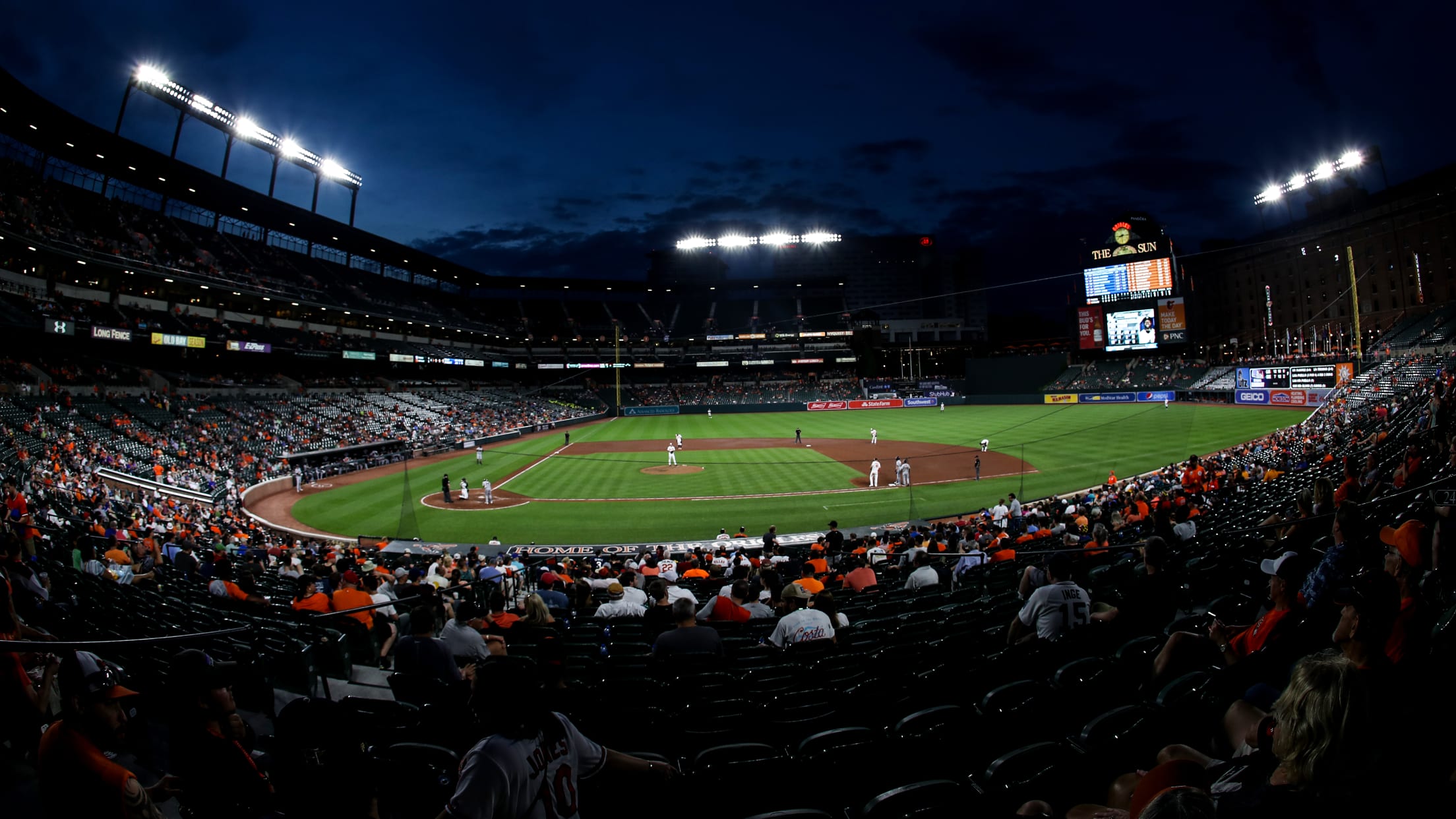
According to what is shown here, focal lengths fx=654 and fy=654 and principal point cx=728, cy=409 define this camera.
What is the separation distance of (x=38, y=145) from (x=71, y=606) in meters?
51.1

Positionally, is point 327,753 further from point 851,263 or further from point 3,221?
point 851,263

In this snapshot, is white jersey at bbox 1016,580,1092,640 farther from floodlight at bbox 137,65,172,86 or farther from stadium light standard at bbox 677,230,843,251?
stadium light standard at bbox 677,230,843,251

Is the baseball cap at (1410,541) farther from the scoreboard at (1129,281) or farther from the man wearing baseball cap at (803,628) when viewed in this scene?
the scoreboard at (1129,281)

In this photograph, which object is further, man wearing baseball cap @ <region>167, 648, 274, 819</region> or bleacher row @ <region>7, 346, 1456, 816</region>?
man wearing baseball cap @ <region>167, 648, 274, 819</region>

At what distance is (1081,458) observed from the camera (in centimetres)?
3262

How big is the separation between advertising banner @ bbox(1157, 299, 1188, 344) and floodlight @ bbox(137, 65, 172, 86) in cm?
8658

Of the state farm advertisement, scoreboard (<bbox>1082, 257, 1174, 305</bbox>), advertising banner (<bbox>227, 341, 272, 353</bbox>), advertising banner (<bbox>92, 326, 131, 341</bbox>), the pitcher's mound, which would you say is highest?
scoreboard (<bbox>1082, 257, 1174, 305</bbox>)

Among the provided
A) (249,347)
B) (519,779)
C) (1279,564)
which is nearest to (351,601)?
(519,779)

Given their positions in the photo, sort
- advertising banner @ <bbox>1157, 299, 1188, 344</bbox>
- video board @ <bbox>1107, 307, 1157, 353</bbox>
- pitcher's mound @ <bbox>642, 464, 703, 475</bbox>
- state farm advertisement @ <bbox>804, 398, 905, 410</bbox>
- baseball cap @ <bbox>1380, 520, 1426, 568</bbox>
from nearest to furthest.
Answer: baseball cap @ <bbox>1380, 520, 1426, 568</bbox> < pitcher's mound @ <bbox>642, 464, 703, 475</bbox> < advertising banner @ <bbox>1157, 299, 1188, 344</bbox> < video board @ <bbox>1107, 307, 1157, 353</bbox> < state farm advertisement @ <bbox>804, 398, 905, 410</bbox>

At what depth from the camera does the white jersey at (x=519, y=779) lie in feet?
8.48

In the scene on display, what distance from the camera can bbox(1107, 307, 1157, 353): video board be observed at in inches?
2739

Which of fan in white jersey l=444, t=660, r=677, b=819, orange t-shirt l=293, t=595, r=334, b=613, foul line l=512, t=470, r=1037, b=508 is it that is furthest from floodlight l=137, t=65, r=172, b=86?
fan in white jersey l=444, t=660, r=677, b=819

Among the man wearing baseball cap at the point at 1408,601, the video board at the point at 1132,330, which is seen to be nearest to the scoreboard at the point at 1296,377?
the video board at the point at 1132,330

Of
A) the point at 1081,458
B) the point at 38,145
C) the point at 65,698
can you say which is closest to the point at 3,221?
the point at 38,145
